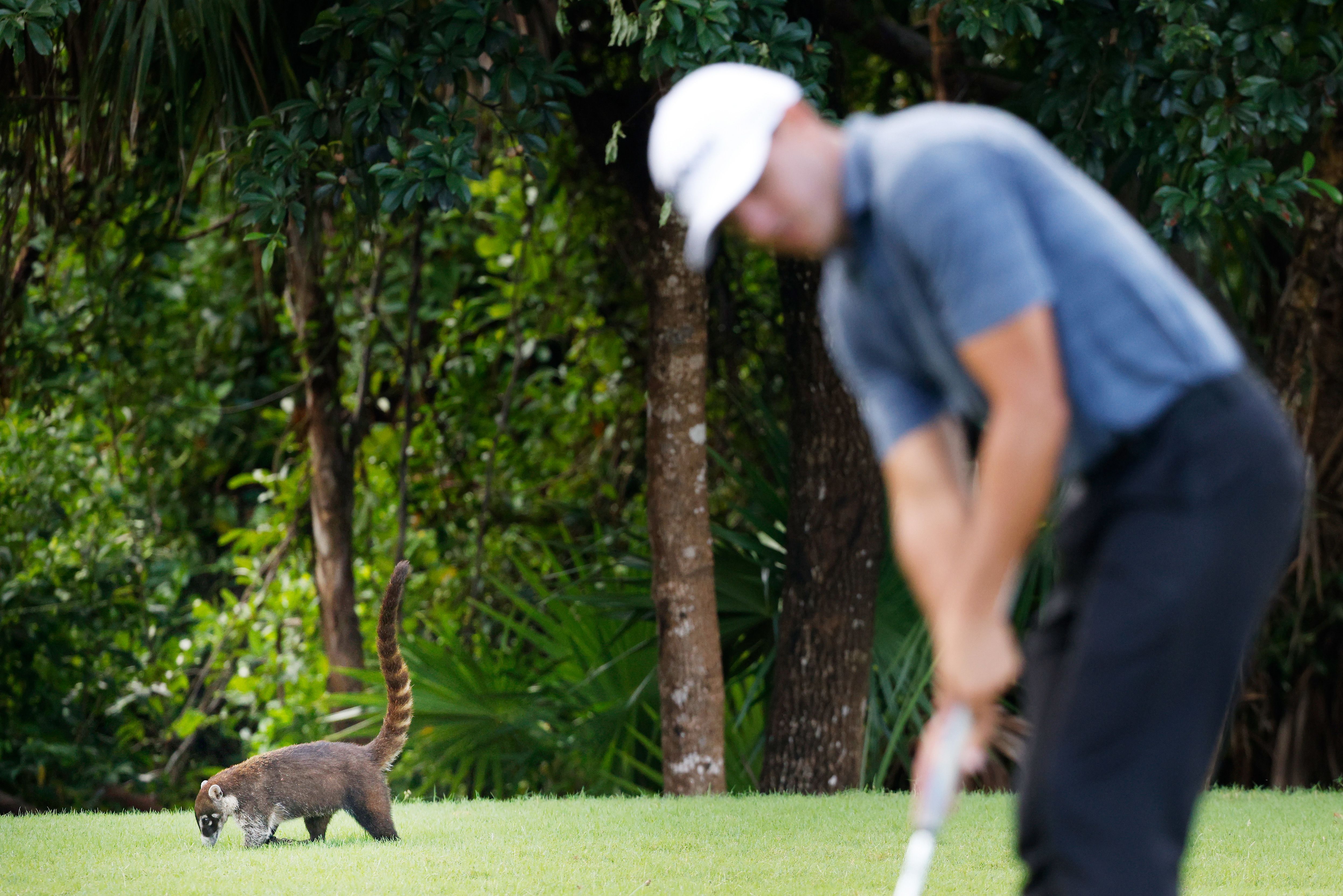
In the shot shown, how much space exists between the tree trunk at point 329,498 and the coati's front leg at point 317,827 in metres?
3.06

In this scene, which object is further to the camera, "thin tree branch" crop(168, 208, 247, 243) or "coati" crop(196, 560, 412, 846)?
"thin tree branch" crop(168, 208, 247, 243)

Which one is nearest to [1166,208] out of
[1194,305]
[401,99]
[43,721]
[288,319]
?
[401,99]

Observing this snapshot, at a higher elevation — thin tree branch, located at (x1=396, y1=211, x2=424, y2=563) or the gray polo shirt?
the gray polo shirt

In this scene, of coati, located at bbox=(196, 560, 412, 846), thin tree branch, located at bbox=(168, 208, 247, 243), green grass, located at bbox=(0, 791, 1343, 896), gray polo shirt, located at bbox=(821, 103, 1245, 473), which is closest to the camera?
gray polo shirt, located at bbox=(821, 103, 1245, 473)

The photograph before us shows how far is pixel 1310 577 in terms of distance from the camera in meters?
7.28

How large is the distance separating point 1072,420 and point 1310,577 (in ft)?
20.8

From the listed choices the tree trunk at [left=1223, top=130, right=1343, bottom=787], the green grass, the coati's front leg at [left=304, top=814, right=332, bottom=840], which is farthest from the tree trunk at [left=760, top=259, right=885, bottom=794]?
the tree trunk at [left=1223, top=130, right=1343, bottom=787]

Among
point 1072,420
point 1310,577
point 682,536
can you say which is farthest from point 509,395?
point 1072,420

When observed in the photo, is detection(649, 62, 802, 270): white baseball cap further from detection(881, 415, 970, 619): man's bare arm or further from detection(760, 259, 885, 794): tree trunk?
detection(760, 259, 885, 794): tree trunk

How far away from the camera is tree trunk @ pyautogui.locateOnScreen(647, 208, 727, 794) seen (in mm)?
5352

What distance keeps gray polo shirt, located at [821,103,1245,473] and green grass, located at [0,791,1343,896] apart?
197 cm

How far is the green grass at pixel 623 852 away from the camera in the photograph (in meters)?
3.34

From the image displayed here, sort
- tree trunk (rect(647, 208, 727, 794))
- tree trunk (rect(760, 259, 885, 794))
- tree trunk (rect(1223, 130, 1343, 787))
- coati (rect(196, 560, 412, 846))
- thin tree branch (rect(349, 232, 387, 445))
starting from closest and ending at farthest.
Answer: coati (rect(196, 560, 412, 846)) < tree trunk (rect(647, 208, 727, 794)) < tree trunk (rect(760, 259, 885, 794)) < tree trunk (rect(1223, 130, 1343, 787)) < thin tree branch (rect(349, 232, 387, 445))

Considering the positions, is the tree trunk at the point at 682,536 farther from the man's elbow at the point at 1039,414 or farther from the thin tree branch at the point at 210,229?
the man's elbow at the point at 1039,414
